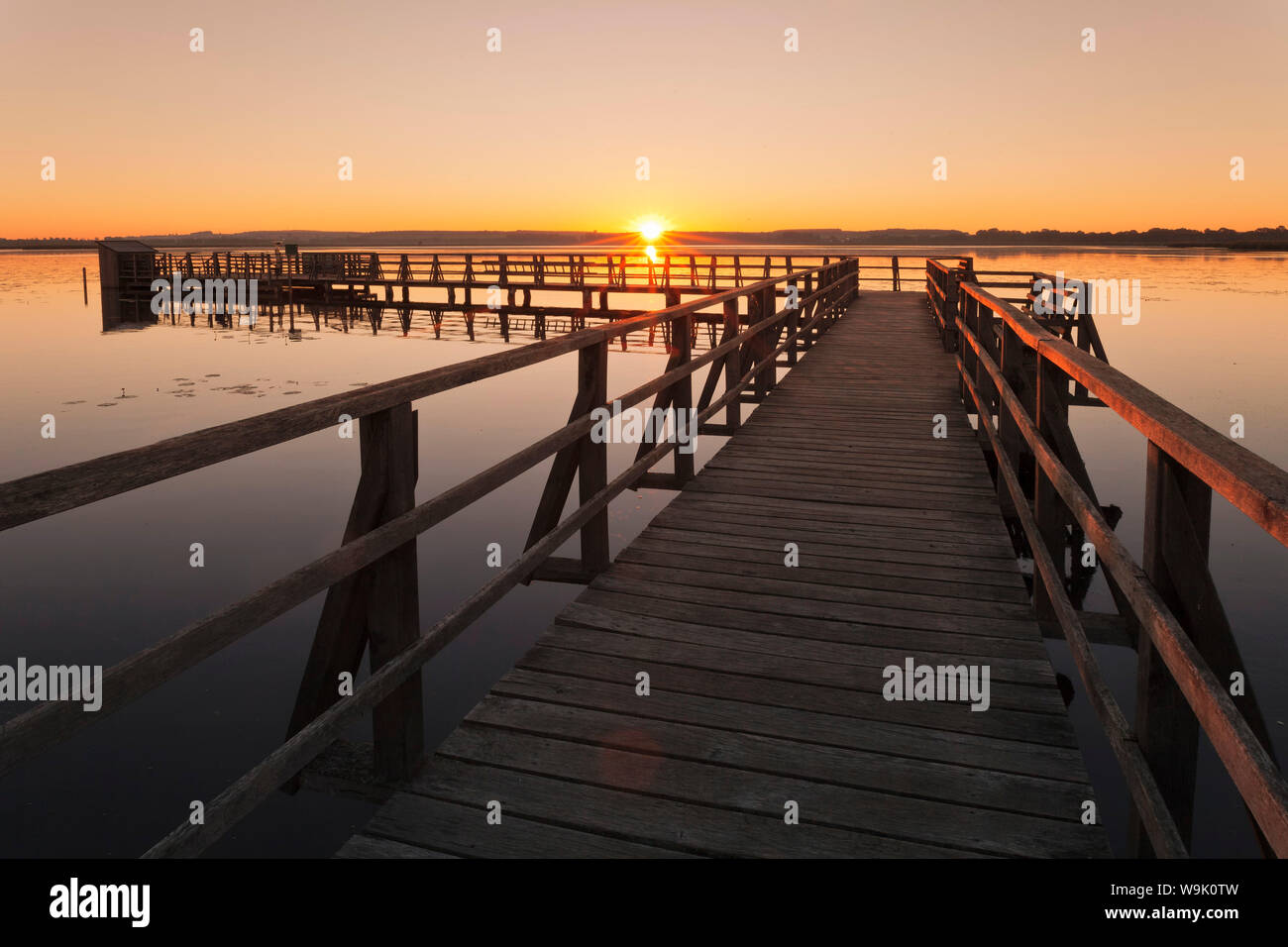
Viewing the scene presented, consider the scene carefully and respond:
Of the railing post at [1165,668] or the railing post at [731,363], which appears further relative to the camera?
the railing post at [731,363]

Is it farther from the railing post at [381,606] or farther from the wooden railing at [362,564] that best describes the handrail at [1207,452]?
the railing post at [381,606]

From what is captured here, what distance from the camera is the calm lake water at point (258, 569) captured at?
21.3 ft

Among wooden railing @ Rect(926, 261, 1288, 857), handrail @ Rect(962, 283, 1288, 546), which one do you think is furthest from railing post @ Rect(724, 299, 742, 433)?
handrail @ Rect(962, 283, 1288, 546)

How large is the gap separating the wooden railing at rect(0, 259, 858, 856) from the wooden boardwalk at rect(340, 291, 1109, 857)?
32 cm

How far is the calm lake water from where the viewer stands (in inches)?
256

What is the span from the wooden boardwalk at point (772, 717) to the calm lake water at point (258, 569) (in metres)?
2.69

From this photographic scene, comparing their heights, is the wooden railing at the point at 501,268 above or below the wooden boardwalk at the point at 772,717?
above

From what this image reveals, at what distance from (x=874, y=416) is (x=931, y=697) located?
602cm

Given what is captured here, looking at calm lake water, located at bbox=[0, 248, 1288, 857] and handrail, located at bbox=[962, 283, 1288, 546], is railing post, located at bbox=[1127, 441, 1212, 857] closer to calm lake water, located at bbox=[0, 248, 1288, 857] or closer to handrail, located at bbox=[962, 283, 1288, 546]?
handrail, located at bbox=[962, 283, 1288, 546]

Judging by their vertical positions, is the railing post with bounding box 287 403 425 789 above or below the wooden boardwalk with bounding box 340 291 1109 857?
above

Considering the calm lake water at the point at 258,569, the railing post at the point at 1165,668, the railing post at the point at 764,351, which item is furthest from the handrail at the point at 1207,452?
the railing post at the point at 764,351

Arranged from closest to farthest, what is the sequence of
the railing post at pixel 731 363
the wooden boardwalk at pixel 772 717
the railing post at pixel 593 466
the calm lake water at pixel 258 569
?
1. the wooden boardwalk at pixel 772 717
2. the railing post at pixel 593 466
3. the calm lake water at pixel 258 569
4. the railing post at pixel 731 363
